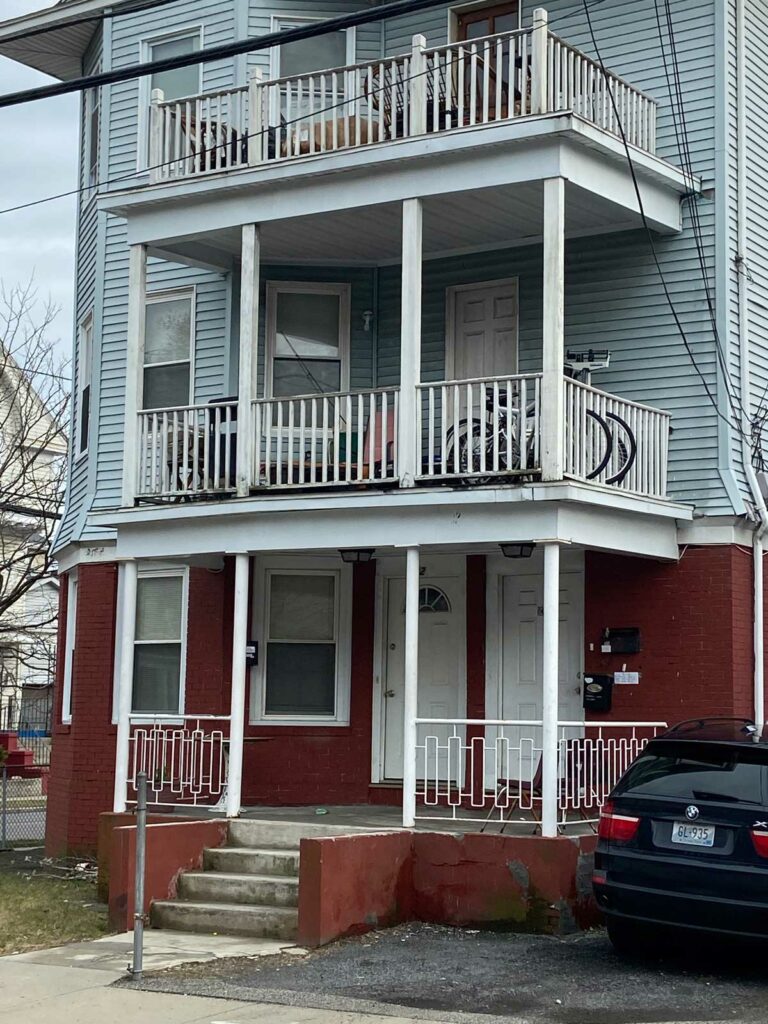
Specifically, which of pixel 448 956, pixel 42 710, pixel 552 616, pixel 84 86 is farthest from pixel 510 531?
pixel 42 710

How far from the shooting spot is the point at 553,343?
40.8ft

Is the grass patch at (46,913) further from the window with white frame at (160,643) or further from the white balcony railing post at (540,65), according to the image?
the white balcony railing post at (540,65)

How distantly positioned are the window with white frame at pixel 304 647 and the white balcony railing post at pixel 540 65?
18.4ft

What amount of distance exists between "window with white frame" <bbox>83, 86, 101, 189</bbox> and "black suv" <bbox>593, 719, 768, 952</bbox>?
39.1 ft

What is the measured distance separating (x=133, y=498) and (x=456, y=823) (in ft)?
14.9

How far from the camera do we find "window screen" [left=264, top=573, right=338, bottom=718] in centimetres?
1576

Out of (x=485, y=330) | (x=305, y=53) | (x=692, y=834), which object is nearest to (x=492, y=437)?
(x=485, y=330)

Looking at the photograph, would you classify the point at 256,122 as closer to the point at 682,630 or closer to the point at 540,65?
the point at 540,65

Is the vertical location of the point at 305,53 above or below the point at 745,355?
above

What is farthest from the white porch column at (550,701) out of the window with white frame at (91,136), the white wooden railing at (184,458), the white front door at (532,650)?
the window with white frame at (91,136)

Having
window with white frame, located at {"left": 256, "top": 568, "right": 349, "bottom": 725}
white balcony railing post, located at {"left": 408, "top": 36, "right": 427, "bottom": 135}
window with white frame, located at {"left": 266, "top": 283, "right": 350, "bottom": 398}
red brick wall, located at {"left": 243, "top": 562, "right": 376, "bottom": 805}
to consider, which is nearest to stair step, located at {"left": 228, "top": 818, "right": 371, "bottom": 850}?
red brick wall, located at {"left": 243, "top": 562, "right": 376, "bottom": 805}

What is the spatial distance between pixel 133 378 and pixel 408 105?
12.6ft

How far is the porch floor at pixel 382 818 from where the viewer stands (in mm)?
12482

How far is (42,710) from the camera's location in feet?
120
